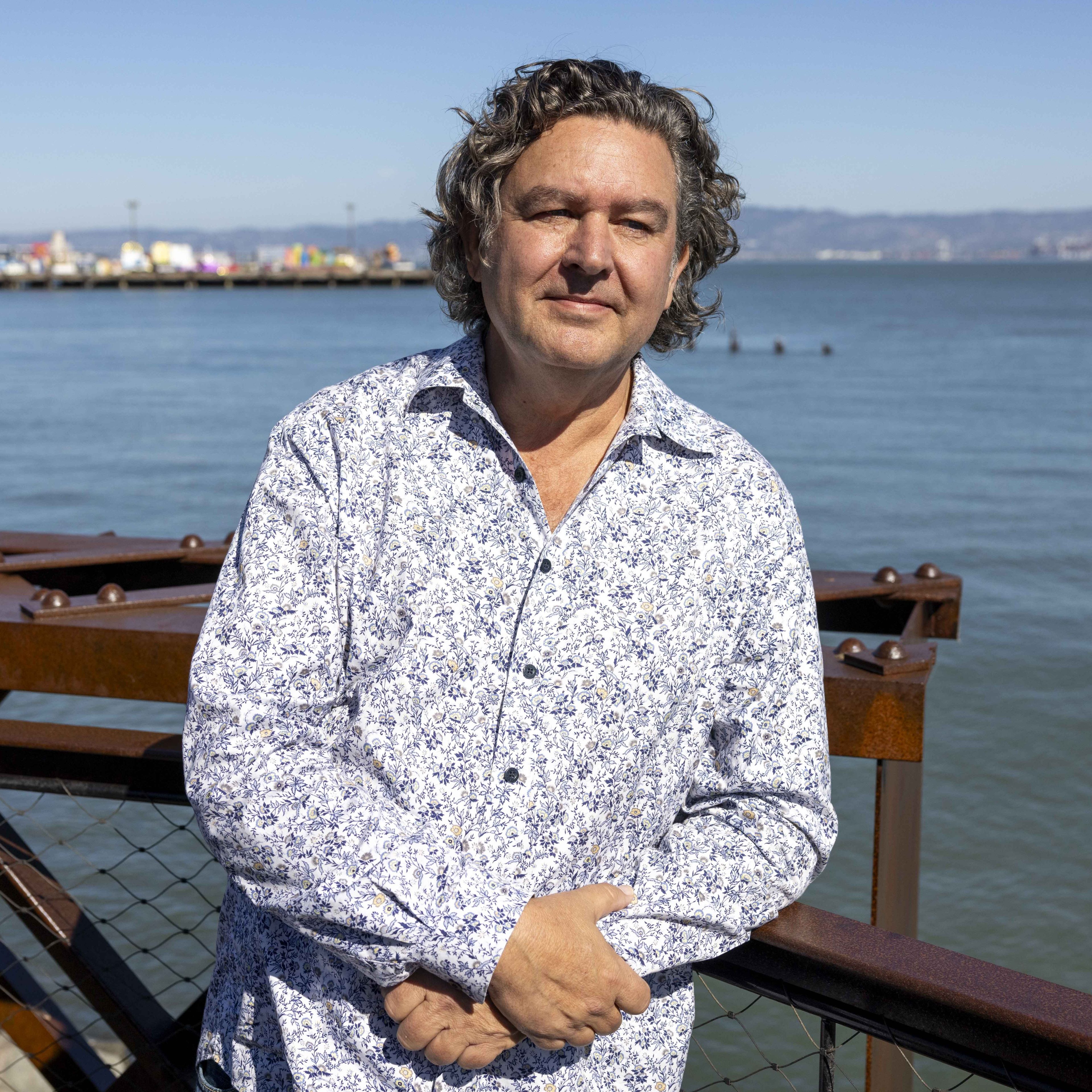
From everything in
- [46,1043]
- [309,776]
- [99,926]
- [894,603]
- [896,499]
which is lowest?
[99,926]

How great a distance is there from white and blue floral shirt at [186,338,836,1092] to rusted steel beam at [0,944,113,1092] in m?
1.59

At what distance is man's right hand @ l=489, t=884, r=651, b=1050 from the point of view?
150cm

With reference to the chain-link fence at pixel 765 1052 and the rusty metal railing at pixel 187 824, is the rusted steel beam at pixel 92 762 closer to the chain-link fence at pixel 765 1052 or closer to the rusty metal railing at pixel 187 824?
the rusty metal railing at pixel 187 824

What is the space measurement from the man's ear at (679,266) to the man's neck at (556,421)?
0.63 ft

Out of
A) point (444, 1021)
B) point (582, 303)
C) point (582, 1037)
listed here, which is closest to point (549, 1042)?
point (582, 1037)

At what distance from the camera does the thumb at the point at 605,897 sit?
1586mm

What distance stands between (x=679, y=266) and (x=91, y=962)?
1.88 m

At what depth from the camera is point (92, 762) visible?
2209mm

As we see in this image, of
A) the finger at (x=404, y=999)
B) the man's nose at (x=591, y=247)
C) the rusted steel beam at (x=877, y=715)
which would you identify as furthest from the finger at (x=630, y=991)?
the man's nose at (x=591, y=247)

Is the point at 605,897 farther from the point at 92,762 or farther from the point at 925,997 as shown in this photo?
the point at 92,762

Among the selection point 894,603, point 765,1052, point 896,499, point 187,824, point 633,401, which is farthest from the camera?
point 896,499

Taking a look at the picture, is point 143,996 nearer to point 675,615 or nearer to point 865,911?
point 675,615

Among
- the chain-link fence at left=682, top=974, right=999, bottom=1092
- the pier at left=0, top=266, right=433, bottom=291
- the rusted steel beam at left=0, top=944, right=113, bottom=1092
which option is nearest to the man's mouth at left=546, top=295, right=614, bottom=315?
the rusted steel beam at left=0, top=944, right=113, bottom=1092

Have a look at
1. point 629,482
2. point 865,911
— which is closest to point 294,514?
point 629,482
